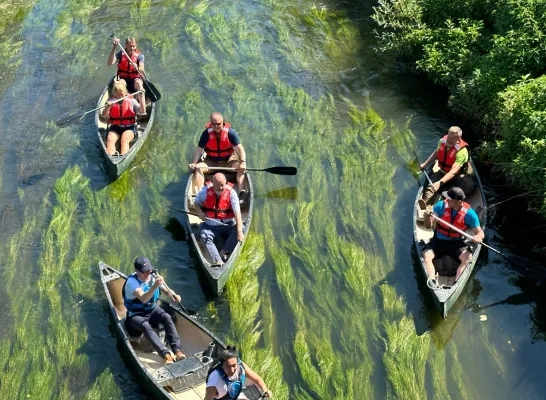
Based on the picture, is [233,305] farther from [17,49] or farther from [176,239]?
[17,49]

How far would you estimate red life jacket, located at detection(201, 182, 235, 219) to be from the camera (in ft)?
38.3

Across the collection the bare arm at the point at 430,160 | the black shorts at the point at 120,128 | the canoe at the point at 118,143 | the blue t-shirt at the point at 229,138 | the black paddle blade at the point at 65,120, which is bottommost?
the black paddle blade at the point at 65,120

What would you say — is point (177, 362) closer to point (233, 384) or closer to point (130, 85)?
point (233, 384)

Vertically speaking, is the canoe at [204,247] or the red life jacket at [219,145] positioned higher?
the red life jacket at [219,145]

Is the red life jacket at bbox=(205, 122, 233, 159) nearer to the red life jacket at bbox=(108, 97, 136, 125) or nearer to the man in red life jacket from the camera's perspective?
the man in red life jacket

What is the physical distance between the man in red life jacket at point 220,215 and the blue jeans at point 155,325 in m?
1.64

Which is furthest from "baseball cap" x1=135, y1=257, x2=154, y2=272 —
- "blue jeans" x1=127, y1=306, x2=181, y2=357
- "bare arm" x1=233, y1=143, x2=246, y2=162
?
"bare arm" x1=233, y1=143, x2=246, y2=162

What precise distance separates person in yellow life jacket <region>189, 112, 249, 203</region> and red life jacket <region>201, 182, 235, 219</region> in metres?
1.13

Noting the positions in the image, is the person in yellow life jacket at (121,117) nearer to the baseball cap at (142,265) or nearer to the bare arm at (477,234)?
the baseball cap at (142,265)

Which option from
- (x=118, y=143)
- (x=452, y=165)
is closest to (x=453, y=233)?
(x=452, y=165)

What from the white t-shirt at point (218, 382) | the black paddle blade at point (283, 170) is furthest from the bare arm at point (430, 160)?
the white t-shirt at point (218, 382)

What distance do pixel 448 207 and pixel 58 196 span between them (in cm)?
720

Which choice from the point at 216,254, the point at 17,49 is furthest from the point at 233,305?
the point at 17,49

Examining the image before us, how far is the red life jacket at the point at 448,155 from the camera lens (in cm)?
1277
